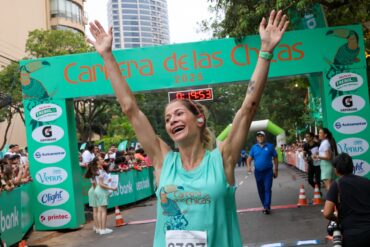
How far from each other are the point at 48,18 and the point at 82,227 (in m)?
38.4

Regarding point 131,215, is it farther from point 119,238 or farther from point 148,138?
point 148,138

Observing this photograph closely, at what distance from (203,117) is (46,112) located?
955 cm

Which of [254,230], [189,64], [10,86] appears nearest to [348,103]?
[189,64]

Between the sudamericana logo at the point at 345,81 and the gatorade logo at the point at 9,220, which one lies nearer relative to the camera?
the gatorade logo at the point at 9,220

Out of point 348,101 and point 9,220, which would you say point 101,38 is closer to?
point 9,220

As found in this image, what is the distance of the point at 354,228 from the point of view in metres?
4.57

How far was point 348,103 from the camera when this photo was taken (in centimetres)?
1109

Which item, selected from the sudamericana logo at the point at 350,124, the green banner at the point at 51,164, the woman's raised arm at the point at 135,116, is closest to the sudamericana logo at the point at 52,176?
the green banner at the point at 51,164

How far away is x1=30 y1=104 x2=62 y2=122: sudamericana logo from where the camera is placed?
1187 centimetres

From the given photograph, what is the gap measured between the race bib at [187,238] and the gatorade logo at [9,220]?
23.4 ft

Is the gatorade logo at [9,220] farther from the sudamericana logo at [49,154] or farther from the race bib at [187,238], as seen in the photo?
the race bib at [187,238]

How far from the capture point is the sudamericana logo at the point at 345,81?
11.0 meters

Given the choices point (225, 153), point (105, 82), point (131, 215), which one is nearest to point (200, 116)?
point (225, 153)

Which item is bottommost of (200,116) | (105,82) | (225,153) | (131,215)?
(131,215)
